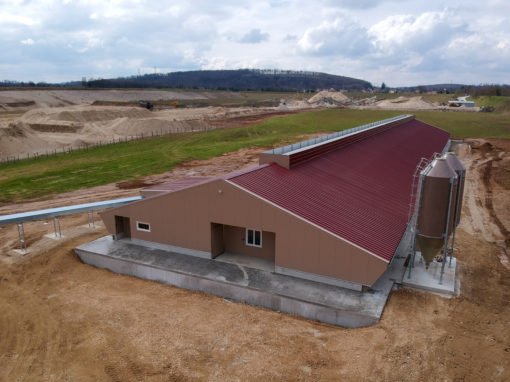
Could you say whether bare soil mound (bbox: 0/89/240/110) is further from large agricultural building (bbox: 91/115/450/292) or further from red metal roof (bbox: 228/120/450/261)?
red metal roof (bbox: 228/120/450/261)

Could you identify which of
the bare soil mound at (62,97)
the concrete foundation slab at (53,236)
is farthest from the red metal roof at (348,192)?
the bare soil mound at (62,97)

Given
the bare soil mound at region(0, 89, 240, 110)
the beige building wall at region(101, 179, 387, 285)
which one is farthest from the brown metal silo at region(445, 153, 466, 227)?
the bare soil mound at region(0, 89, 240, 110)

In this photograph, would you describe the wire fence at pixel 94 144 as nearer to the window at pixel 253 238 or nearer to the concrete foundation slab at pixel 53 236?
the concrete foundation slab at pixel 53 236

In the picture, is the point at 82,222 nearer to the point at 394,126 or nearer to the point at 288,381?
the point at 288,381

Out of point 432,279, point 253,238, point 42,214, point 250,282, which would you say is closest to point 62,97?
point 42,214

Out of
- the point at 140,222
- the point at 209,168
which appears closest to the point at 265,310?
the point at 140,222
